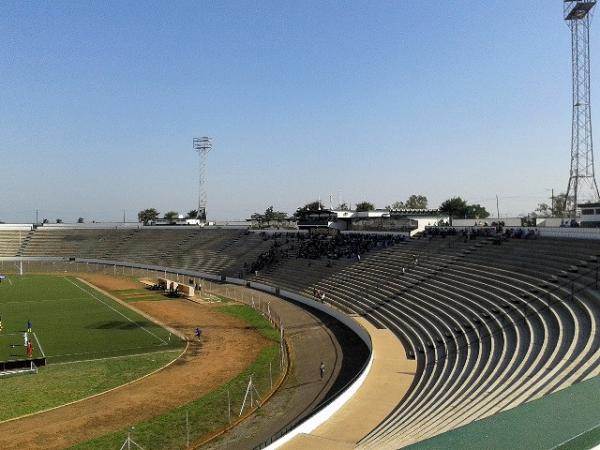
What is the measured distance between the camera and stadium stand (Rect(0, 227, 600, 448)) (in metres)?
14.8

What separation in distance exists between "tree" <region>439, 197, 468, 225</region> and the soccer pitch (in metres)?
79.4

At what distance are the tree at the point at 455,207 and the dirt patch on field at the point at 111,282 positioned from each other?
72.0 m

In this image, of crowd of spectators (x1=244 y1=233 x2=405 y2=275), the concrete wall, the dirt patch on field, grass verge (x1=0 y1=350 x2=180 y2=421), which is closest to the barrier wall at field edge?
crowd of spectators (x1=244 y1=233 x2=405 y2=275)

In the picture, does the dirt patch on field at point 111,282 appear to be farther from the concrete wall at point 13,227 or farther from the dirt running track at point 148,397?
the concrete wall at point 13,227

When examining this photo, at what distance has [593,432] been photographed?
243cm

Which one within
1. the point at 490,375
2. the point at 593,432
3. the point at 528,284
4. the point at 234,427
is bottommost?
the point at 234,427

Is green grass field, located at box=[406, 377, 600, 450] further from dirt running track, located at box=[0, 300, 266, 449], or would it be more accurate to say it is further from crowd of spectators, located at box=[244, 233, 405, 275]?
crowd of spectators, located at box=[244, 233, 405, 275]

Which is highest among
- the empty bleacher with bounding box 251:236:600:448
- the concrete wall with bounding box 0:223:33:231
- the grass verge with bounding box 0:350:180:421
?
the concrete wall with bounding box 0:223:33:231

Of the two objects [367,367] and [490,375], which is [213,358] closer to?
[367,367]

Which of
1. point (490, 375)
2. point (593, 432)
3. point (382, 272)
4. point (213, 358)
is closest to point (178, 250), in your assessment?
point (382, 272)

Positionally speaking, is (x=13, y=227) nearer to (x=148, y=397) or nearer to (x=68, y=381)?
(x=68, y=381)

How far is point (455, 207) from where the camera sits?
11338 cm

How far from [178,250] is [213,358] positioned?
189 feet

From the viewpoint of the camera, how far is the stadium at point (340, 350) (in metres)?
14.5
